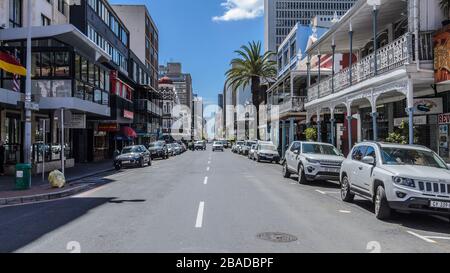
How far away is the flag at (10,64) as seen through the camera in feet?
66.4

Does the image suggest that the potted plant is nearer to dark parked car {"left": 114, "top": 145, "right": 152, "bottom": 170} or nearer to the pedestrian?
the pedestrian

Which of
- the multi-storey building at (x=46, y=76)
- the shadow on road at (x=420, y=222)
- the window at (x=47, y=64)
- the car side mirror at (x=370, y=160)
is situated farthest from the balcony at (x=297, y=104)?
the car side mirror at (x=370, y=160)

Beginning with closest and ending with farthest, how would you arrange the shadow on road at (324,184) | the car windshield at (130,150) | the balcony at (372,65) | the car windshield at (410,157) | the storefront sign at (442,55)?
the car windshield at (410,157)
the storefront sign at (442,55)
the balcony at (372,65)
the shadow on road at (324,184)
the car windshield at (130,150)

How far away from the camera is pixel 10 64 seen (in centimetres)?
2067

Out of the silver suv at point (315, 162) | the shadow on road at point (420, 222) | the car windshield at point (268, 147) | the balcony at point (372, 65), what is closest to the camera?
the shadow on road at point (420, 222)

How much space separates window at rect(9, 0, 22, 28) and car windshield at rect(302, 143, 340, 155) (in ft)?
54.7

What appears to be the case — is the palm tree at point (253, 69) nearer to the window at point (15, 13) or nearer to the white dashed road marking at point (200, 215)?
the window at point (15, 13)

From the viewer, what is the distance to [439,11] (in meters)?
16.1

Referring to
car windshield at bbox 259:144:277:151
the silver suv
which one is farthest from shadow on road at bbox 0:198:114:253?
car windshield at bbox 259:144:277:151

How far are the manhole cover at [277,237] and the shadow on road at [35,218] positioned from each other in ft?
11.1

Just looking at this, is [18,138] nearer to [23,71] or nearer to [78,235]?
[23,71]

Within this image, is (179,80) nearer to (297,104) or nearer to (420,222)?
(297,104)
